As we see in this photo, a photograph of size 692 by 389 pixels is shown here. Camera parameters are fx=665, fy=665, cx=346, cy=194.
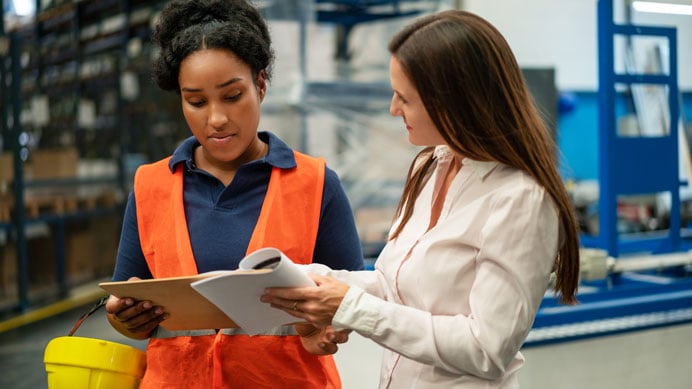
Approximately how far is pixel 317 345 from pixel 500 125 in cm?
61

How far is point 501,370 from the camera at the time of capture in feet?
4.14

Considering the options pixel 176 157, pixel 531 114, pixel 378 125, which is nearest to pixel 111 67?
pixel 378 125

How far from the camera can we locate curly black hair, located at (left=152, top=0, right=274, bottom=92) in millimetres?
1530

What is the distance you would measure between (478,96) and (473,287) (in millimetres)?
360

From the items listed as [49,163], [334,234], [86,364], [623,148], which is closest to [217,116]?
[334,234]

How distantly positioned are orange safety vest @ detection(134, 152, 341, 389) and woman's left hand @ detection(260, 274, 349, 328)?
245 mm

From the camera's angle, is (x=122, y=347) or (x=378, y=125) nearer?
(x=122, y=347)

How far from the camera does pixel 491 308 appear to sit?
1.21m

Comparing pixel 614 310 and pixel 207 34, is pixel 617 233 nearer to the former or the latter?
pixel 614 310

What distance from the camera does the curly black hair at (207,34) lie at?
1.53 m

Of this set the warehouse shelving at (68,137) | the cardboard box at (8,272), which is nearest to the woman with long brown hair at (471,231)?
the warehouse shelving at (68,137)

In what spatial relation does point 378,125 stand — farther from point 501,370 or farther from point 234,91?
point 501,370

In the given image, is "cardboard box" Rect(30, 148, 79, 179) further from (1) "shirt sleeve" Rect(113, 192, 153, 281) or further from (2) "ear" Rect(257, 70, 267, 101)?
(2) "ear" Rect(257, 70, 267, 101)

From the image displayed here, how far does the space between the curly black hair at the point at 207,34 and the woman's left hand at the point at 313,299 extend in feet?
1.90
